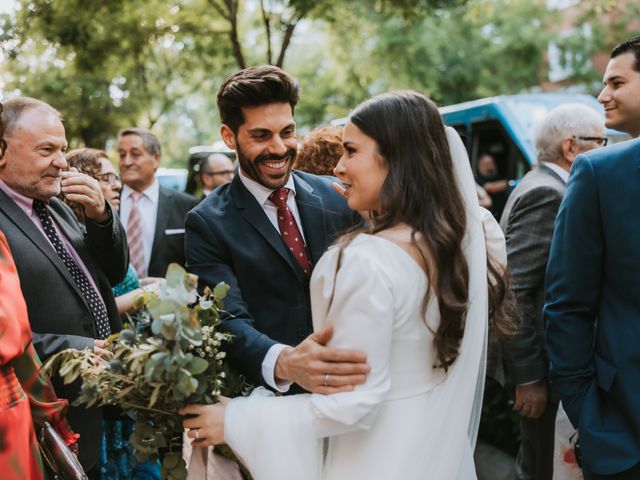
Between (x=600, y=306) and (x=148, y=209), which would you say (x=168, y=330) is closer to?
(x=600, y=306)

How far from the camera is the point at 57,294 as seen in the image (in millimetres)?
3213

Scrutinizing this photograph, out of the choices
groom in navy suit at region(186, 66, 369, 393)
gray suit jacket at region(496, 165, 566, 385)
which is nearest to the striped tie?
groom in navy suit at region(186, 66, 369, 393)

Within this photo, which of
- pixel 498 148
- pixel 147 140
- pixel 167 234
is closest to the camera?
pixel 167 234

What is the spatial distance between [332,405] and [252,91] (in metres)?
1.36

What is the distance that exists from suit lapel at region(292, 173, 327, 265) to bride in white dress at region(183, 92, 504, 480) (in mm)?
647

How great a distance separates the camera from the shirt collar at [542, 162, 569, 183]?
4.14m

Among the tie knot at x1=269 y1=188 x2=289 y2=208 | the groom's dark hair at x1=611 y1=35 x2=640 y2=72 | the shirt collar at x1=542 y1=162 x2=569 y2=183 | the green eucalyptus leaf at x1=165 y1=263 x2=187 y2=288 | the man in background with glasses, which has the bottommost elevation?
the man in background with glasses

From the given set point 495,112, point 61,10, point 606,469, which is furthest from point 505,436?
point 61,10

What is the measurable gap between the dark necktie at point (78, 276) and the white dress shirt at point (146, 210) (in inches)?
105

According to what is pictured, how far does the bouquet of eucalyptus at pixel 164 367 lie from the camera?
7.13ft

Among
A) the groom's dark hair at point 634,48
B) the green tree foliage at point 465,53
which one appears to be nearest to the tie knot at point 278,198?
the groom's dark hair at point 634,48

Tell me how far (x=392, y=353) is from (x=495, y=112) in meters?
9.61

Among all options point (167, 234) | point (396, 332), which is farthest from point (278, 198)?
point (167, 234)

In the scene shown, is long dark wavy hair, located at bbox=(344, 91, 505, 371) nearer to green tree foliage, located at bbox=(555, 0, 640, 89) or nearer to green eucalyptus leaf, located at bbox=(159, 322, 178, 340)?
green eucalyptus leaf, located at bbox=(159, 322, 178, 340)
